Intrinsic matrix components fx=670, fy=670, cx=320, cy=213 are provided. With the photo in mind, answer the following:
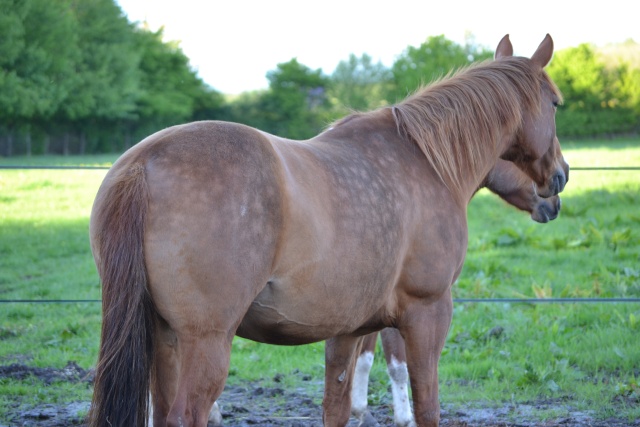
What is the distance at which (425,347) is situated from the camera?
3160 millimetres

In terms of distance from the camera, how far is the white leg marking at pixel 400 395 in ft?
14.2

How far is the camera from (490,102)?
3.59 m

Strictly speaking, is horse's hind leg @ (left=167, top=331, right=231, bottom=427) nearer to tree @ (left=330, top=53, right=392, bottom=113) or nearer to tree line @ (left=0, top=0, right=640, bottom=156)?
tree line @ (left=0, top=0, right=640, bottom=156)

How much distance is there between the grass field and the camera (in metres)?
4.98

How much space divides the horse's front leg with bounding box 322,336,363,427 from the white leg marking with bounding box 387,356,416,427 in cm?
83

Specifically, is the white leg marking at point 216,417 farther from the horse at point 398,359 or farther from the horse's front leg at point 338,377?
the horse's front leg at point 338,377

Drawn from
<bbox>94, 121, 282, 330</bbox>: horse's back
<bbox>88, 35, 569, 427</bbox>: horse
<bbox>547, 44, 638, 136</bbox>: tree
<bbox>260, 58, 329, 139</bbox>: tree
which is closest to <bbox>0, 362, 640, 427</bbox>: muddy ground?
<bbox>88, 35, 569, 427</bbox>: horse

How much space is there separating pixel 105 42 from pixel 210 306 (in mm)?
36735

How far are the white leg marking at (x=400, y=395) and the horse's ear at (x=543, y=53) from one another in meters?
2.04

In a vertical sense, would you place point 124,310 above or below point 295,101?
below

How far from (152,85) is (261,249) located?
170 feet

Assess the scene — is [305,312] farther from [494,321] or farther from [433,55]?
[433,55]

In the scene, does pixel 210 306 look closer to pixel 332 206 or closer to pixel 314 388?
pixel 332 206

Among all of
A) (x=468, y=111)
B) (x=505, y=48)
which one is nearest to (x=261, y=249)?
(x=468, y=111)
